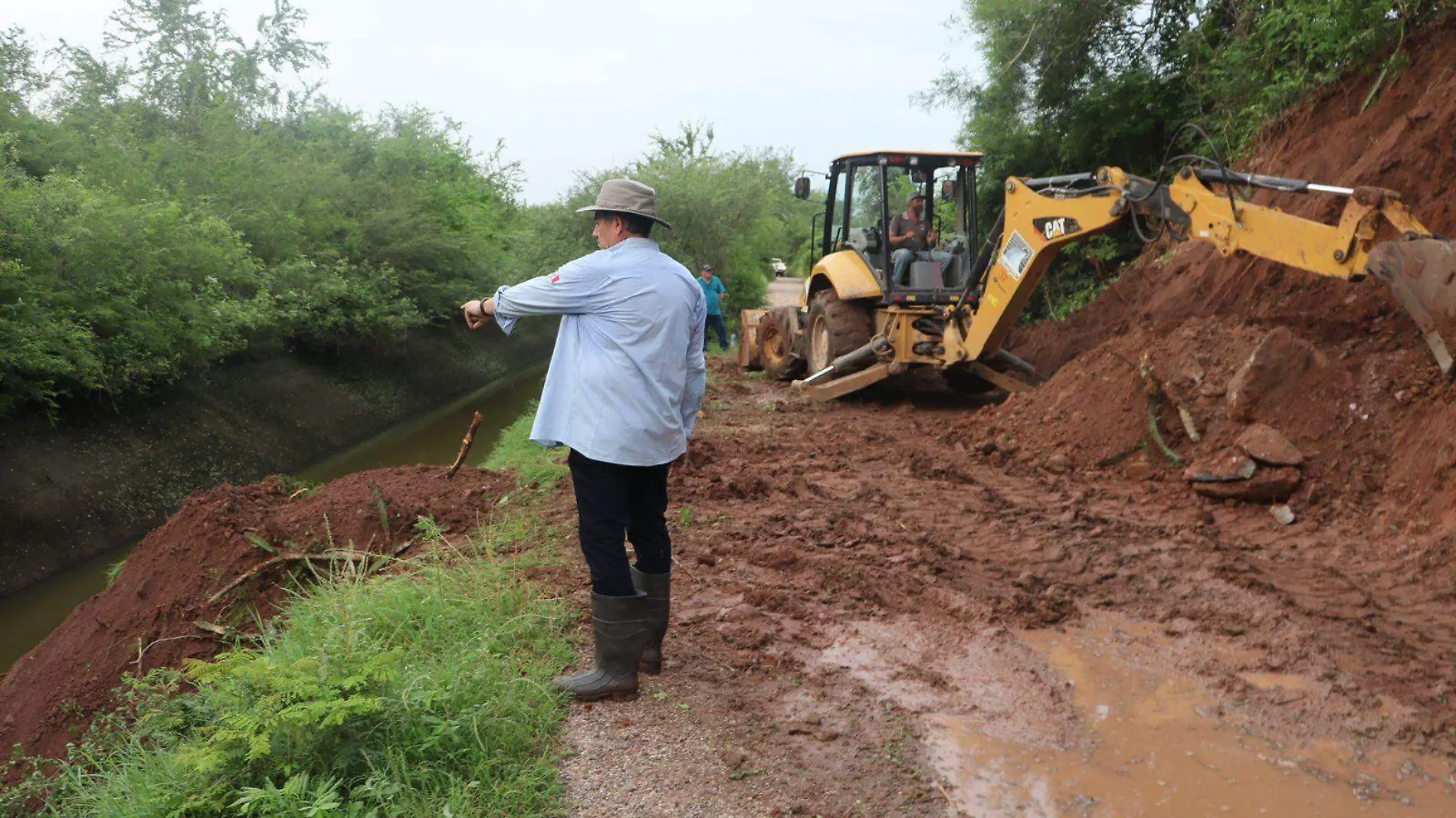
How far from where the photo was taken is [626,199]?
4020mm

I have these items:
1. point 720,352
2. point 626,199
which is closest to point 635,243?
point 626,199

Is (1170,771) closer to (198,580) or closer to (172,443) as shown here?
(198,580)

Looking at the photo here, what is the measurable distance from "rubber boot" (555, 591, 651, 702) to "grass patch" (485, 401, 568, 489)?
2004 millimetres

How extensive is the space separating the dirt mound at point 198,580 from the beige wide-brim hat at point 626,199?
3079mm

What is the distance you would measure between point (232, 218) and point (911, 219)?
31.9 ft

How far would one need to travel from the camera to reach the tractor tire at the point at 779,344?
14.1 m

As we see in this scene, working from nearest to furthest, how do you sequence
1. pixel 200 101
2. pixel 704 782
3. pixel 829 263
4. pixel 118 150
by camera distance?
1. pixel 704 782
2. pixel 829 263
3. pixel 118 150
4. pixel 200 101

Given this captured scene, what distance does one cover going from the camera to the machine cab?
37.8 feet

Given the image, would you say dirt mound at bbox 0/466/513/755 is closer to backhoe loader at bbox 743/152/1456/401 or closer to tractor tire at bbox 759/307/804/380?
backhoe loader at bbox 743/152/1456/401

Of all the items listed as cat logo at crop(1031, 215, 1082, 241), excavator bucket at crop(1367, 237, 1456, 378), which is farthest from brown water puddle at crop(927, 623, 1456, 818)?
cat logo at crop(1031, 215, 1082, 241)

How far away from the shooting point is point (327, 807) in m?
3.11

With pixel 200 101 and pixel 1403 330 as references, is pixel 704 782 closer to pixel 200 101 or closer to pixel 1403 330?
pixel 1403 330

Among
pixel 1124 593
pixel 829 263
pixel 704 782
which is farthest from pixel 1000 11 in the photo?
pixel 704 782

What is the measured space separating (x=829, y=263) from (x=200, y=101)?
15.0 meters
